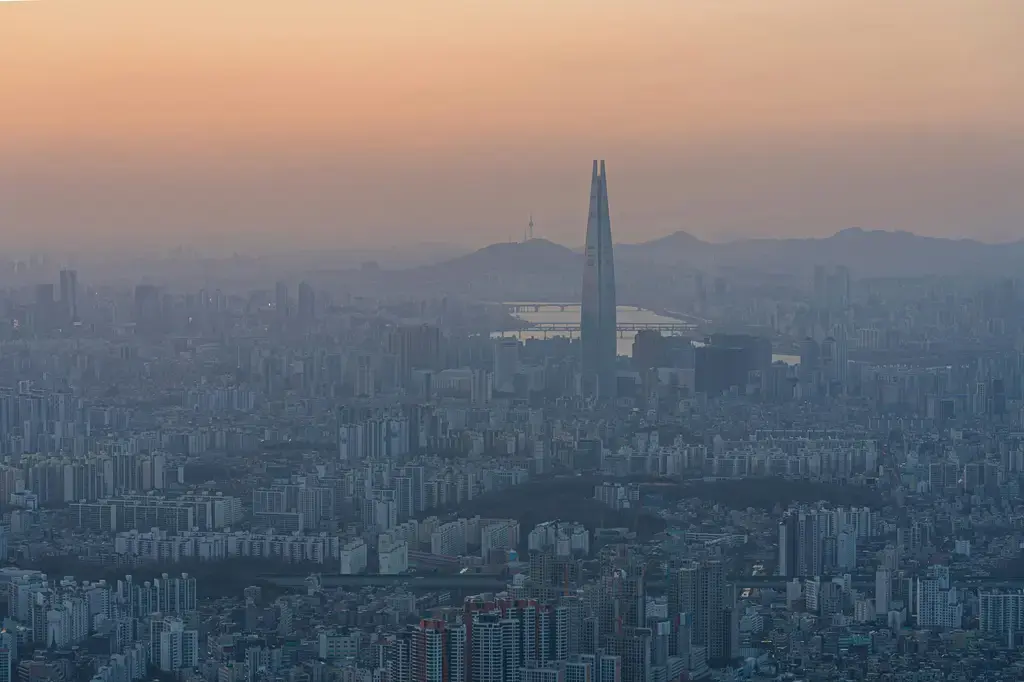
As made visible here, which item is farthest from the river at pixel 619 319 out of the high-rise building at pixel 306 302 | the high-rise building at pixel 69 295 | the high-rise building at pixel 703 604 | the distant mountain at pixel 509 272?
the high-rise building at pixel 703 604

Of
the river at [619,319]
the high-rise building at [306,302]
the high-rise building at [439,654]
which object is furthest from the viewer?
the river at [619,319]

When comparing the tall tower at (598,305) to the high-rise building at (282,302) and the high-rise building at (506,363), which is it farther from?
the high-rise building at (282,302)

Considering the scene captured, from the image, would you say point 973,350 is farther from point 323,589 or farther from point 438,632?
point 438,632

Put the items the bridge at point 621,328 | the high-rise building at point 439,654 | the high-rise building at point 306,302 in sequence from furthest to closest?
the bridge at point 621,328
the high-rise building at point 306,302
the high-rise building at point 439,654


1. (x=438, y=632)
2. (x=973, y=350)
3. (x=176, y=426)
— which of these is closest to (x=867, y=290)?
(x=973, y=350)

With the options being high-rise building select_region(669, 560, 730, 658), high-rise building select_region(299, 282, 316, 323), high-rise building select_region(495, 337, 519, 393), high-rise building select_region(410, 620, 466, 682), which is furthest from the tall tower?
high-rise building select_region(410, 620, 466, 682)

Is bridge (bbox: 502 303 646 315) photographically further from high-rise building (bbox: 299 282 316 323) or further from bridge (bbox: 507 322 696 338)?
high-rise building (bbox: 299 282 316 323)
